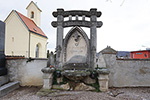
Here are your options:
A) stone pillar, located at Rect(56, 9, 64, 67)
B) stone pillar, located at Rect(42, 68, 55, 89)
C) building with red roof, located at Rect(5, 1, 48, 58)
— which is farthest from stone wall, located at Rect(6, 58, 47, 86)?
building with red roof, located at Rect(5, 1, 48, 58)

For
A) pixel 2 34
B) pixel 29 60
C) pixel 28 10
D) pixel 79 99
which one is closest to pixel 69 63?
pixel 79 99

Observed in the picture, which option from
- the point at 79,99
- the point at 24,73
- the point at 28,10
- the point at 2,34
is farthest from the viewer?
the point at 28,10

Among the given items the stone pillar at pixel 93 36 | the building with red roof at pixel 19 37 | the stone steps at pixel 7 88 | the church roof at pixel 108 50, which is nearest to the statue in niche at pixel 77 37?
the stone pillar at pixel 93 36

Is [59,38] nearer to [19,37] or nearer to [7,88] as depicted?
[7,88]

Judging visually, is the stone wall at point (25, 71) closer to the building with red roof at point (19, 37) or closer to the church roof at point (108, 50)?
the church roof at point (108, 50)

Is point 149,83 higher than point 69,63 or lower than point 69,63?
lower

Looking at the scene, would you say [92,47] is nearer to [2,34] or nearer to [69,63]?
[69,63]

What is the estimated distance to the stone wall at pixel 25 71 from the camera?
5.13m

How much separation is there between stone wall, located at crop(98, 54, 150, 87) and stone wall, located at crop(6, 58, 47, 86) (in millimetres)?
3633

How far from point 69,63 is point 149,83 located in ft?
14.1

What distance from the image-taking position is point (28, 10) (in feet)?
61.2

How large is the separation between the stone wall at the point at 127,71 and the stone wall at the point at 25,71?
11.9 feet

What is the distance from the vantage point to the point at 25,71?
5.16m

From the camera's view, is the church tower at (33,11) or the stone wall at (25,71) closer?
the stone wall at (25,71)
